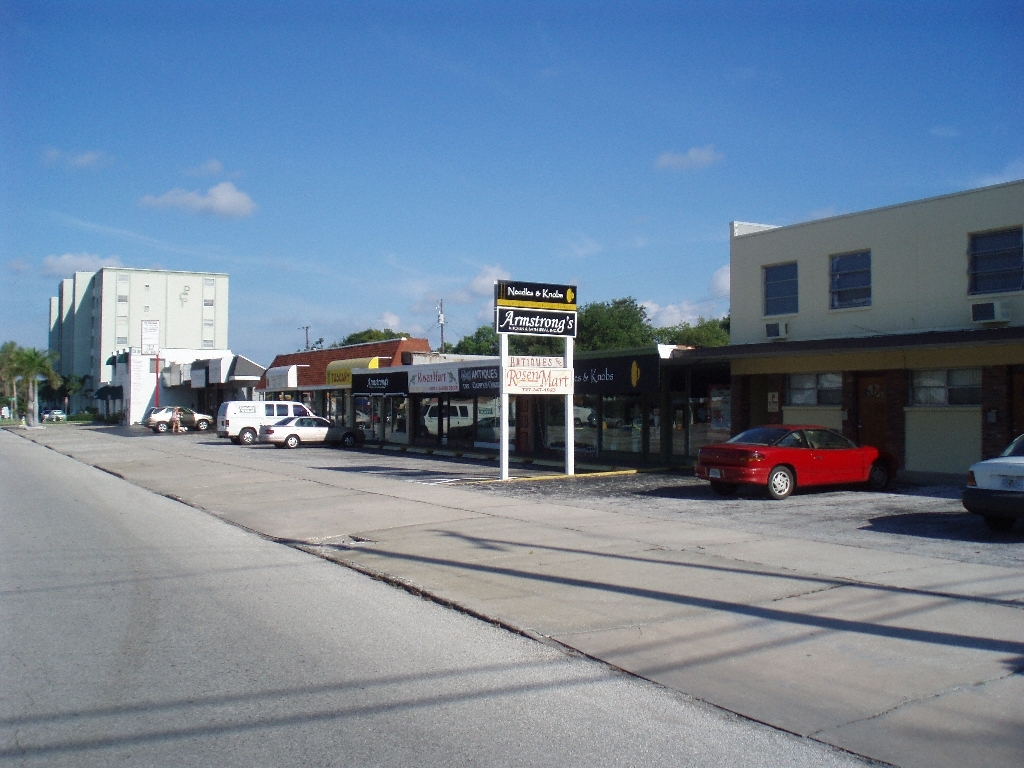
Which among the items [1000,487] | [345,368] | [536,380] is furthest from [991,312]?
[345,368]

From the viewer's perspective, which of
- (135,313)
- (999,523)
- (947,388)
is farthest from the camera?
(135,313)

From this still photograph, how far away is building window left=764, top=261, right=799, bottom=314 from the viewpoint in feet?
78.2

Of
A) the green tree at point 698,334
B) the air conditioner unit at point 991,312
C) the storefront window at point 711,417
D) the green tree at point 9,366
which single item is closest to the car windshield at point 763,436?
the air conditioner unit at point 991,312

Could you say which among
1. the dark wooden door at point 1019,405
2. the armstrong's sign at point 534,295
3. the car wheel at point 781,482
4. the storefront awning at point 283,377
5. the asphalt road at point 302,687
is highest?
the armstrong's sign at point 534,295

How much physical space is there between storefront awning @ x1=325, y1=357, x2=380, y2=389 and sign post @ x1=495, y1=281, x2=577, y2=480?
61.9 ft

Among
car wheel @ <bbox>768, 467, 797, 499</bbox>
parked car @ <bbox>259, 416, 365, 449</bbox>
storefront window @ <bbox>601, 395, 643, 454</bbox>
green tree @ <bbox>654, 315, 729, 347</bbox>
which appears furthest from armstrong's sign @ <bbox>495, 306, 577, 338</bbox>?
green tree @ <bbox>654, 315, 729, 347</bbox>

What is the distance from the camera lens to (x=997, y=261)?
64.0ft

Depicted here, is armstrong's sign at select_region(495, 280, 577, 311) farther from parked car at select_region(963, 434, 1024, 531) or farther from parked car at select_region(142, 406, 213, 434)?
parked car at select_region(142, 406, 213, 434)

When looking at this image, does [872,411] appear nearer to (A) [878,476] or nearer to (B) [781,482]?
(A) [878,476]

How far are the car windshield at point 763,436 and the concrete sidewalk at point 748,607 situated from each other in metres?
3.45

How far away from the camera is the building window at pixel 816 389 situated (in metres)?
22.5

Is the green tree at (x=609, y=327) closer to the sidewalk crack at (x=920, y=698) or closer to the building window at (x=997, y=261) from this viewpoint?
the building window at (x=997, y=261)

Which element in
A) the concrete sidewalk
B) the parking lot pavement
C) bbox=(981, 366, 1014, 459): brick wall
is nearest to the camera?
the concrete sidewalk

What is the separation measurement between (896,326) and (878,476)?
14.3 feet
